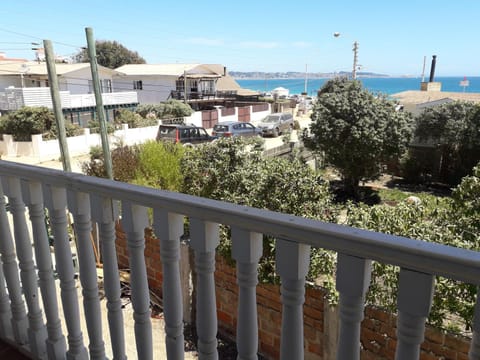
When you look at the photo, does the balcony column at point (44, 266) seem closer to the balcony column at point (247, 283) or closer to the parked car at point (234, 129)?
the balcony column at point (247, 283)

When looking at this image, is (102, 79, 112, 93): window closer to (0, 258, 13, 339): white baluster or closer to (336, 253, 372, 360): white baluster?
(0, 258, 13, 339): white baluster

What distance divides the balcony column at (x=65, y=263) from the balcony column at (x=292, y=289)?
2.91ft

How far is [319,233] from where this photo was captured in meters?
0.86

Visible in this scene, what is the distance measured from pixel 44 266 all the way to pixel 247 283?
972 millimetres

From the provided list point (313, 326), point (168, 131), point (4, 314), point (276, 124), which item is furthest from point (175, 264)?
point (276, 124)

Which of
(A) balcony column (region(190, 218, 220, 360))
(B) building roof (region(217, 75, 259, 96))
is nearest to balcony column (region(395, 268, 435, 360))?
(A) balcony column (region(190, 218, 220, 360))

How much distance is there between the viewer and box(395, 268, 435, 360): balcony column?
780mm

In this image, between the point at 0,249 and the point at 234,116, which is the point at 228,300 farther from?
the point at 234,116

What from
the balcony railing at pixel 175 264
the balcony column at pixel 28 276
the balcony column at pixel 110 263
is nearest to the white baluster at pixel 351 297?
the balcony railing at pixel 175 264

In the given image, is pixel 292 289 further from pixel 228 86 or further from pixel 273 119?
pixel 228 86

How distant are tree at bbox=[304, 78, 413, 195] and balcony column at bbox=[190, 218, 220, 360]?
12028 mm

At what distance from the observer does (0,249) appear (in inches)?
71.2

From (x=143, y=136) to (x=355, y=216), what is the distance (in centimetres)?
1743

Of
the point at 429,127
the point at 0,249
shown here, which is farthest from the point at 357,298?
the point at 429,127
